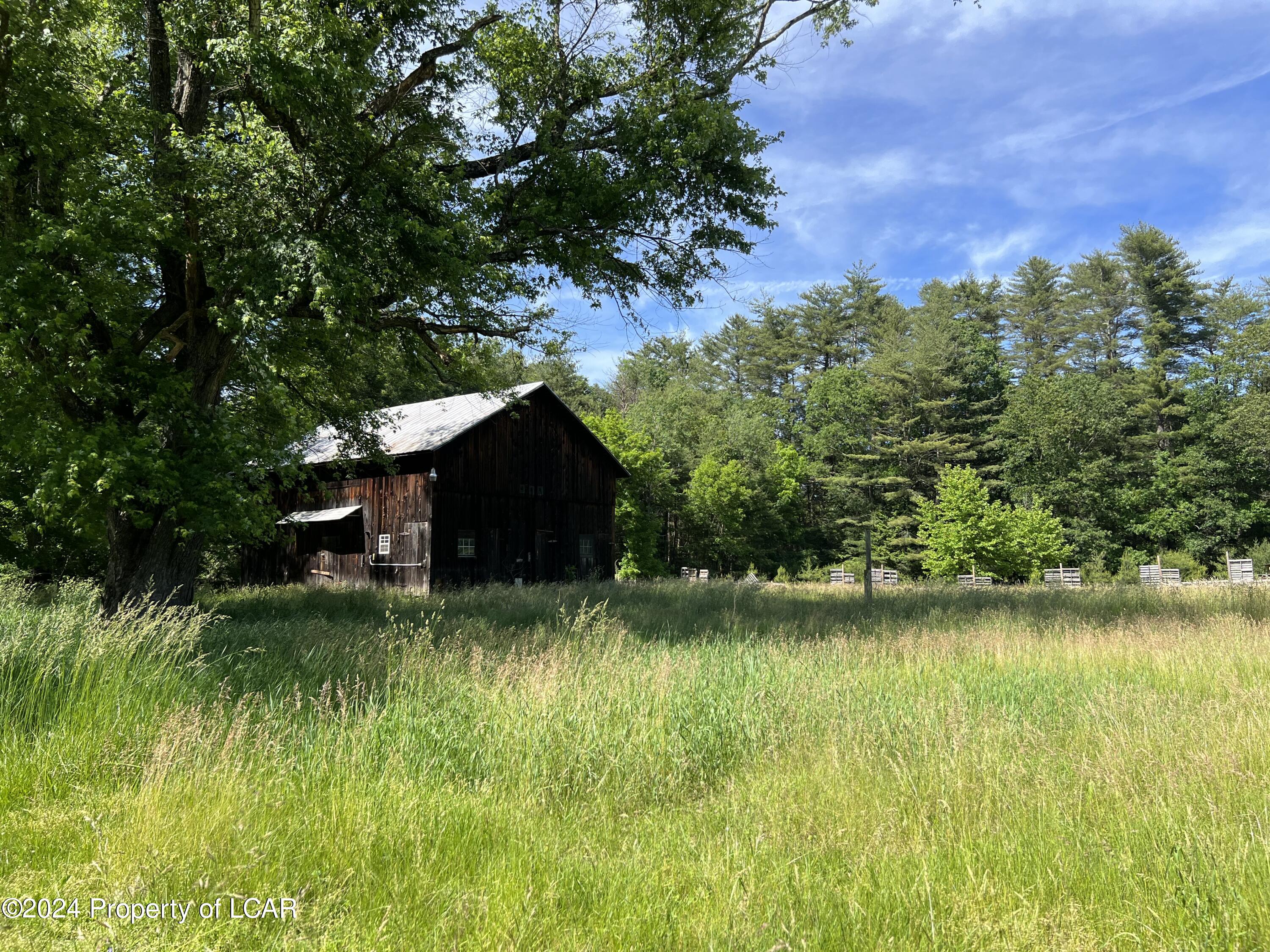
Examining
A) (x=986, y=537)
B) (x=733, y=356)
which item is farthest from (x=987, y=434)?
(x=733, y=356)

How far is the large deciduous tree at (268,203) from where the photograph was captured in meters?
8.81

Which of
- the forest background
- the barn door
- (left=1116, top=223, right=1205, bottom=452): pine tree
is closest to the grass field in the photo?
the barn door

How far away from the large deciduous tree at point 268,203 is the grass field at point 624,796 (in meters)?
3.61

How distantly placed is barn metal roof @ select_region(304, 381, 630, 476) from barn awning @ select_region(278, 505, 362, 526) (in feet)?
5.52

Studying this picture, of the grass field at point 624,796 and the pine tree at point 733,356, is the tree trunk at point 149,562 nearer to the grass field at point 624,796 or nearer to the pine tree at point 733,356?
the grass field at point 624,796

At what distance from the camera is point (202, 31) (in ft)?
28.9

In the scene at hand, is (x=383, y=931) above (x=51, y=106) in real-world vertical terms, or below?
below

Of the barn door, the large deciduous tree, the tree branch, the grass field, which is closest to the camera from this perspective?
the grass field

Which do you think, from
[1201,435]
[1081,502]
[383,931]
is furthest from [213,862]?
[1201,435]

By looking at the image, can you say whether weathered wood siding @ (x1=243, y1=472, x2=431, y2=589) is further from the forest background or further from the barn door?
the forest background

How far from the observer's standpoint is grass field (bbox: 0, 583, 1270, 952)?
2826mm

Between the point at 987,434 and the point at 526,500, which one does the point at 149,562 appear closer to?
the point at 526,500

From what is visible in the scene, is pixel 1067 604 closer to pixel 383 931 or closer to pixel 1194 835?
pixel 1194 835

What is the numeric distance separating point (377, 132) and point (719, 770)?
10.3 m
